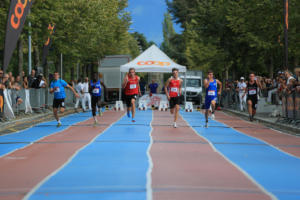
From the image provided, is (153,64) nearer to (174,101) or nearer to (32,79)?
(32,79)

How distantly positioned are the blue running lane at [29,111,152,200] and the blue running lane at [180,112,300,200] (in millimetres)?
1702

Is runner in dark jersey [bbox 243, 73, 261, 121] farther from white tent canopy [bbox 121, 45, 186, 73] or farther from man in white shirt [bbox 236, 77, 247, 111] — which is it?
white tent canopy [bbox 121, 45, 186, 73]

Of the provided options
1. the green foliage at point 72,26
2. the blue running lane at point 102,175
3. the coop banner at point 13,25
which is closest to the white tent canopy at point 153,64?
the green foliage at point 72,26

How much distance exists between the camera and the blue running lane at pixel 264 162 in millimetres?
6988

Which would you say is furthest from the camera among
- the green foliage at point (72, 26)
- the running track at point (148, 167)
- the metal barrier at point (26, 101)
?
the green foliage at point (72, 26)

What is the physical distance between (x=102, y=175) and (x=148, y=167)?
1.01 meters

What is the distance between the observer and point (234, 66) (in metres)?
36.2

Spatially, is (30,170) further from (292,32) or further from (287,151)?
(292,32)

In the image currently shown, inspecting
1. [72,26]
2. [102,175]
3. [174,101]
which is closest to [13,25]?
[174,101]

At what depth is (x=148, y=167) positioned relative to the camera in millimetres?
8391

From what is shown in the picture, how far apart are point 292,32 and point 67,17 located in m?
12.1

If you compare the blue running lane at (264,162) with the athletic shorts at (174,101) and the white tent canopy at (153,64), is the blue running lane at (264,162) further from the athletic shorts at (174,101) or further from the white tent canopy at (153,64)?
the white tent canopy at (153,64)

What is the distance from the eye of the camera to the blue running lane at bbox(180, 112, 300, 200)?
699 centimetres

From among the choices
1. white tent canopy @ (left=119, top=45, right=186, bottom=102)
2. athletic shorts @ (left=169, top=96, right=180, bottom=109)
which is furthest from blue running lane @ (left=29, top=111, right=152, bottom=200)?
white tent canopy @ (left=119, top=45, right=186, bottom=102)
